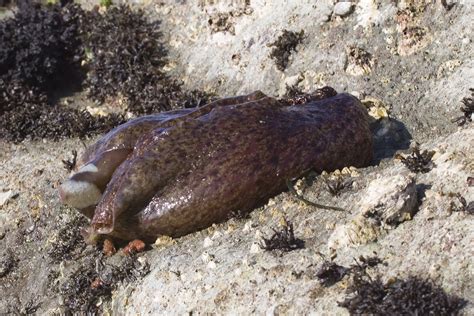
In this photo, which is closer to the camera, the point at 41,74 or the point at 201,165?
the point at 201,165

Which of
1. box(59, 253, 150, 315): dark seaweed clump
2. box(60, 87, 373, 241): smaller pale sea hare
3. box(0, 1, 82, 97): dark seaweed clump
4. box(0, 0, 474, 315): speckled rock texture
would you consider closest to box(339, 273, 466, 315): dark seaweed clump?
box(0, 0, 474, 315): speckled rock texture

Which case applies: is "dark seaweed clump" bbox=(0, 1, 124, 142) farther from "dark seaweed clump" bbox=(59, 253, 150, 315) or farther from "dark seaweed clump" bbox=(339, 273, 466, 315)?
"dark seaweed clump" bbox=(339, 273, 466, 315)

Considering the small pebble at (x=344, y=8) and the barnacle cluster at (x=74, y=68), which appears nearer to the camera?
the small pebble at (x=344, y=8)

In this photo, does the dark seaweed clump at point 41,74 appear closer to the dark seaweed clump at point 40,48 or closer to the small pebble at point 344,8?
the dark seaweed clump at point 40,48

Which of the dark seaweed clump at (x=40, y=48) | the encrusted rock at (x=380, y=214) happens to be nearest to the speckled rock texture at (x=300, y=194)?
the encrusted rock at (x=380, y=214)

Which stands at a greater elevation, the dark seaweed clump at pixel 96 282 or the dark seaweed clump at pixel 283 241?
the dark seaweed clump at pixel 283 241

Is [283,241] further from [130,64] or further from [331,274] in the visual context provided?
[130,64]

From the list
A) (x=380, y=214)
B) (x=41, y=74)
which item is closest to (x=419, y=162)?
(x=380, y=214)
